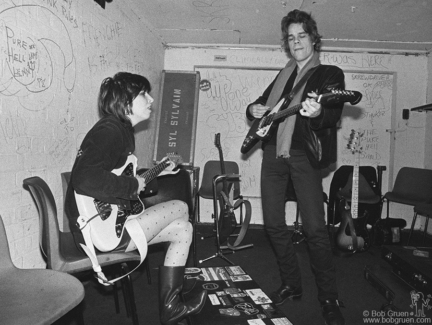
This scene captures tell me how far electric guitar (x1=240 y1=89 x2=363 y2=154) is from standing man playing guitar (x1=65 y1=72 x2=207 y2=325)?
77 cm

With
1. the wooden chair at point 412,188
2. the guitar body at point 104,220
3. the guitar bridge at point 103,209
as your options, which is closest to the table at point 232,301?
the guitar body at point 104,220

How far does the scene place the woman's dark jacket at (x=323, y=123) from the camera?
1928 millimetres

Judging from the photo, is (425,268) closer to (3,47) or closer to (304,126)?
(304,126)

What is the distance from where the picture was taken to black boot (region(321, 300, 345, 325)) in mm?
1918

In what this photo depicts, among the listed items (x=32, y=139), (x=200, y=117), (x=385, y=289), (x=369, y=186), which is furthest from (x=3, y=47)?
(x=369, y=186)

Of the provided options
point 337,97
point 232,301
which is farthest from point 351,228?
point 337,97

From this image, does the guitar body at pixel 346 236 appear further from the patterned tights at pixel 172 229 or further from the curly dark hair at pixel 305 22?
the patterned tights at pixel 172 229

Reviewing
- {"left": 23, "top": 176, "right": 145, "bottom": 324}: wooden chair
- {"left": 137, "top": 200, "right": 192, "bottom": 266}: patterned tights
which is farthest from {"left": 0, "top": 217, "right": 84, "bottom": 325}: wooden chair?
{"left": 137, "top": 200, "right": 192, "bottom": 266}: patterned tights

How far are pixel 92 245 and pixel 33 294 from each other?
33cm

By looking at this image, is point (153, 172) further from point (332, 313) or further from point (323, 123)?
point (332, 313)

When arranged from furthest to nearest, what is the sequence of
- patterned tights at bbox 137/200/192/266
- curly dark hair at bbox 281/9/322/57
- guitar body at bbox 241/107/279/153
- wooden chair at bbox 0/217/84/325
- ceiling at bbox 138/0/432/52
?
ceiling at bbox 138/0/432/52
guitar body at bbox 241/107/279/153
curly dark hair at bbox 281/9/322/57
patterned tights at bbox 137/200/192/266
wooden chair at bbox 0/217/84/325

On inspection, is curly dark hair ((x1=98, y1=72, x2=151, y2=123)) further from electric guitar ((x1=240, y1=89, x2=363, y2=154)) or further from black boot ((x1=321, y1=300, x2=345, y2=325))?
black boot ((x1=321, y1=300, x2=345, y2=325))

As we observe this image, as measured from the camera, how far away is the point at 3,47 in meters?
1.72

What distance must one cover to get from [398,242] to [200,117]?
298cm
